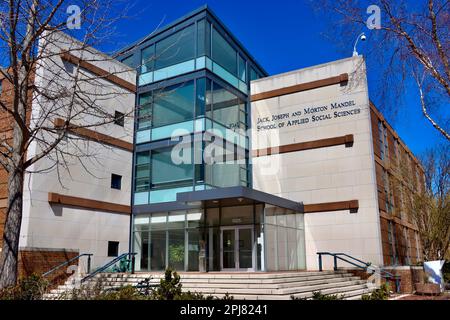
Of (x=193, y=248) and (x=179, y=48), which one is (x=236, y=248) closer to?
(x=193, y=248)

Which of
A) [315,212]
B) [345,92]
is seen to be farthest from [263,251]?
[345,92]

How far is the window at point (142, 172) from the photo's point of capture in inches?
934

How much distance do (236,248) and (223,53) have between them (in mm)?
10709

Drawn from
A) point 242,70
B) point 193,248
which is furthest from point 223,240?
point 242,70

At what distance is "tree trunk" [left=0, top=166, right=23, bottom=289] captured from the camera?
33.4 ft

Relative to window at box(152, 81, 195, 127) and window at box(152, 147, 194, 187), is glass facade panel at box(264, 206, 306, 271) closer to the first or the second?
window at box(152, 147, 194, 187)

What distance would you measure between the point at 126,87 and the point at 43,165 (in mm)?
7054

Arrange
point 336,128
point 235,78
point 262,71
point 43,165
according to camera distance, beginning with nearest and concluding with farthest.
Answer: point 43,165, point 336,128, point 235,78, point 262,71

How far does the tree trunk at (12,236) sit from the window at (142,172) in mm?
→ 12941

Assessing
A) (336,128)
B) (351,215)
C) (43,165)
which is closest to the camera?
(43,165)

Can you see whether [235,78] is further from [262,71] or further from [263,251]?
[263,251]

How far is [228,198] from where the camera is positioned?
1928 centimetres

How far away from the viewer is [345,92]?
23.2 metres

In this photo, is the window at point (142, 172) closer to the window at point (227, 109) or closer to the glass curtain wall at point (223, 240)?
the glass curtain wall at point (223, 240)
